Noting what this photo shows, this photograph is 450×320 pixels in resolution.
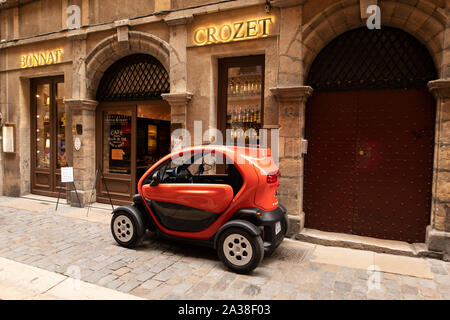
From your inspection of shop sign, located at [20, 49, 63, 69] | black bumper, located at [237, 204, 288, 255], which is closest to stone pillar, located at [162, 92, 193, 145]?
black bumper, located at [237, 204, 288, 255]

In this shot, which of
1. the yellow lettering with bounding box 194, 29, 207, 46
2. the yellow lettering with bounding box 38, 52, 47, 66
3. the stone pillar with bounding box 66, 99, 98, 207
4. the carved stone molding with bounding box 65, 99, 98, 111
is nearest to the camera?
the yellow lettering with bounding box 194, 29, 207, 46

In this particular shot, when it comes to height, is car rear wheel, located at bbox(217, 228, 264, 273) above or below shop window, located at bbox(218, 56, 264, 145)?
below

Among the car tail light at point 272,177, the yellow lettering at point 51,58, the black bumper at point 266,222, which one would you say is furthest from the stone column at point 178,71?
the yellow lettering at point 51,58

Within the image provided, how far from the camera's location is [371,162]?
17.2 feet

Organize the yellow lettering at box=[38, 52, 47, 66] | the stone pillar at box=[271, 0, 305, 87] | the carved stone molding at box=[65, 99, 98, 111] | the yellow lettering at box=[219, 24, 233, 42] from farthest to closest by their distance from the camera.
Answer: the yellow lettering at box=[38, 52, 47, 66], the carved stone molding at box=[65, 99, 98, 111], the yellow lettering at box=[219, 24, 233, 42], the stone pillar at box=[271, 0, 305, 87]

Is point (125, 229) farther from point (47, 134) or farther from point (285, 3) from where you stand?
point (47, 134)

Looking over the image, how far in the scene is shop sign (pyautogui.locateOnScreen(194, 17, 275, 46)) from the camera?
5.66 meters

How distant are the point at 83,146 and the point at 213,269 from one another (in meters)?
5.41

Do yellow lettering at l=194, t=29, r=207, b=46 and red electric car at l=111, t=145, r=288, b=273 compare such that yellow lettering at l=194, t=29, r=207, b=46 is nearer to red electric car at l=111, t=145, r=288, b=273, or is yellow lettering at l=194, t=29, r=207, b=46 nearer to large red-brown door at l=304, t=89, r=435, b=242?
large red-brown door at l=304, t=89, r=435, b=242

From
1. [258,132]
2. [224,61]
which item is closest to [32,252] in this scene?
[258,132]

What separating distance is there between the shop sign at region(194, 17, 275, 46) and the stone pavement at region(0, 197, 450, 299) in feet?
12.8

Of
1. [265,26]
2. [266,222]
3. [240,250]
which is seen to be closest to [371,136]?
[266,222]

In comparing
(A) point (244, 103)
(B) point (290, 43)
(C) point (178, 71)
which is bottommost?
(A) point (244, 103)

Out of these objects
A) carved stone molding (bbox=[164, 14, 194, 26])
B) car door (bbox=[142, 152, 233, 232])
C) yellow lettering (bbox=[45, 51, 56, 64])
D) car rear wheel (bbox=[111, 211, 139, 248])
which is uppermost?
carved stone molding (bbox=[164, 14, 194, 26])
